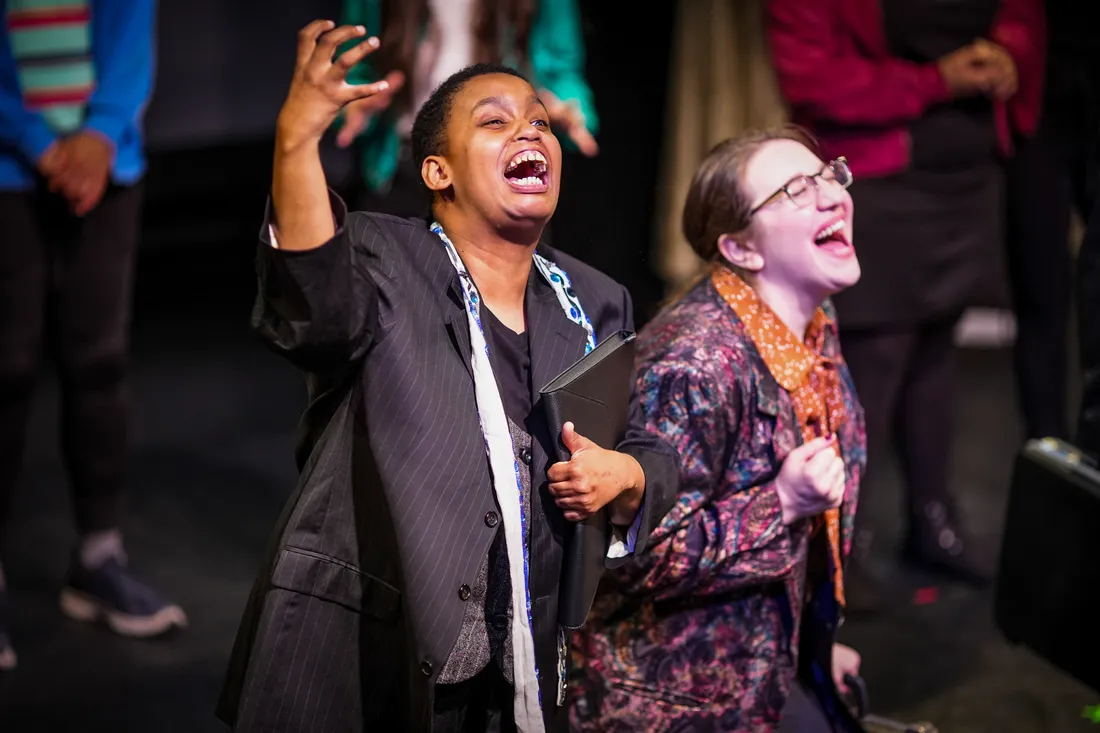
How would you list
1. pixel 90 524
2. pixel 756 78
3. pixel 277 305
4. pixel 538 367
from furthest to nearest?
pixel 756 78 < pixel 90 524 < pixel 538 367 < pixel 277 305

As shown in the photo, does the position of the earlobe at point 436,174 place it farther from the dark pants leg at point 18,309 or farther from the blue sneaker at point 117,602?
the blue sneaker at point 117,602

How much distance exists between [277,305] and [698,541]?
0.75 m

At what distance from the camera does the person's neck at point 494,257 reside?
167cm

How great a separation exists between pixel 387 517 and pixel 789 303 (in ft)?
2.49

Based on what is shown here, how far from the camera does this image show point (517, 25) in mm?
2852

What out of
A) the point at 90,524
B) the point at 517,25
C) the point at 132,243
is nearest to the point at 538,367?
the point at 517,25

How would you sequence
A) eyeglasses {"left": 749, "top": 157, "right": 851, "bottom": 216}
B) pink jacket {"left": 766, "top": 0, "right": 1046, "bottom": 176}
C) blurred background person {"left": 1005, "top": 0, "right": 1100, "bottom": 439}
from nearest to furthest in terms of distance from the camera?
eyeglasses {"left": 749, "top": 157, "right": 851, "bottom": 216} → pink jacket {"left": 766, "top": 0, "right": 1046, "bottom": 176} → blurred background person {"left": 1005, "top": 0, "right": 1100, "bottom": 439}

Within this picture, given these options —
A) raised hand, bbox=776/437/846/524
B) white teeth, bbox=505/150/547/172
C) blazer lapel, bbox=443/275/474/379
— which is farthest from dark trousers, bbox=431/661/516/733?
white teeth, bbox=505/150/547/172

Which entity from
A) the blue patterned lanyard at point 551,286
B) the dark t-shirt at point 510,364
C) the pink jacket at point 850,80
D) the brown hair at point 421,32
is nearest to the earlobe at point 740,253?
the blue patterned lanyard at point 551,286

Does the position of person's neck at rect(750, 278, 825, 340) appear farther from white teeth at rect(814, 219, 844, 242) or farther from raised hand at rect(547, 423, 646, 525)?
raised hand at rect(547, 423, 646, 525)

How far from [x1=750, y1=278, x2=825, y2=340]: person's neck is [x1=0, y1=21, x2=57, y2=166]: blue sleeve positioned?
1487 millimetres

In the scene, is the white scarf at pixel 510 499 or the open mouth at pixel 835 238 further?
the open mouth at pixel 835 238

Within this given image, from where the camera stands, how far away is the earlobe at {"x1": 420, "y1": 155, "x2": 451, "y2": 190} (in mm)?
1677

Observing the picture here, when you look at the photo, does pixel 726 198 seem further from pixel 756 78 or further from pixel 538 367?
pixel 756 78
